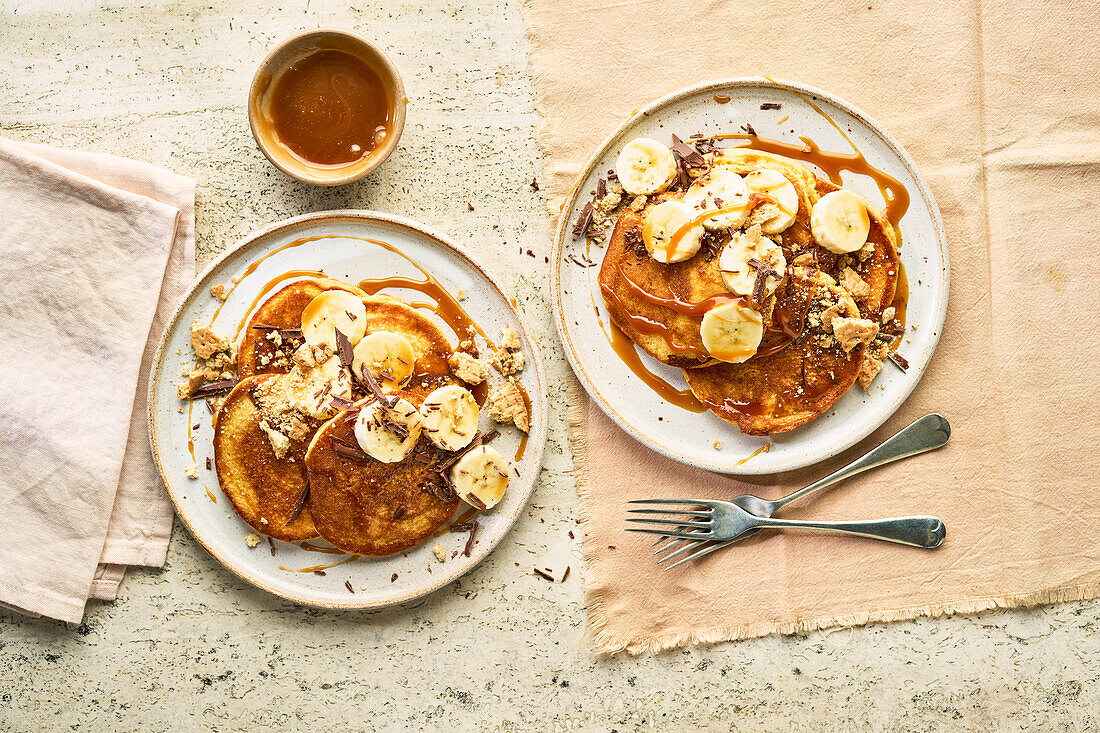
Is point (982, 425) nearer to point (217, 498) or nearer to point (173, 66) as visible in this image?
point (217, 498)

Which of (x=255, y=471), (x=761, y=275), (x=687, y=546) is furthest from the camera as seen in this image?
(x=687, y=546)

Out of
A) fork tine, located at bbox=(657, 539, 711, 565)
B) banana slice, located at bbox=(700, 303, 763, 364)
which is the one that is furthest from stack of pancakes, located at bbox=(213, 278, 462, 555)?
banana slice, located at bbox=(700, 303, 763, 364)

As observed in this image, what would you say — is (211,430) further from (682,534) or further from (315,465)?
(682,534)

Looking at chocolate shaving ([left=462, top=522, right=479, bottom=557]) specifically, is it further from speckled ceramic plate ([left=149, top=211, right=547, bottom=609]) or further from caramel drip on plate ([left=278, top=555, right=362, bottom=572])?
caramel drip on plate ([left=278, top=555, right=362, bottom=572])

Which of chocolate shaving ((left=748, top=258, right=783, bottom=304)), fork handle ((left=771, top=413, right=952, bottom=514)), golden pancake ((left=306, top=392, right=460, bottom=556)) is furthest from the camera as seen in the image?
fork handle ((left=771, top=413, right=952, bottom=514))

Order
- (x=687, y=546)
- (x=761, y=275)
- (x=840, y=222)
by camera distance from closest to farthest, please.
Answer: (x=761, y=275), (x=840, y=222), (x=687, y=546)

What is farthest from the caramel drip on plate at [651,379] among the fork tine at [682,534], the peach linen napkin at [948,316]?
the fork tine at [682,534]

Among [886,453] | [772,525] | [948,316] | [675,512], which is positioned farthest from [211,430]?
[948,316]
